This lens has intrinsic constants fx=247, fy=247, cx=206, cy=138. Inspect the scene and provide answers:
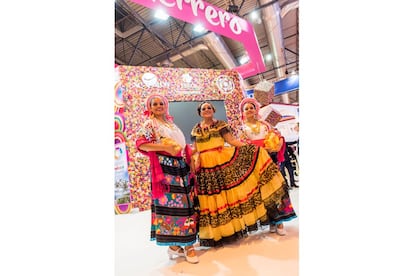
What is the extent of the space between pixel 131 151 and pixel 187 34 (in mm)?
897

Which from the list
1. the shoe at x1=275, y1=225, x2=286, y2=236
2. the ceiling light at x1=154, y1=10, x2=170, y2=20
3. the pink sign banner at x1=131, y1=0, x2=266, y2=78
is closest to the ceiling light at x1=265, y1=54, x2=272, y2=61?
the pink sign banner at x1=131, y1=0, x2=266, y2=78

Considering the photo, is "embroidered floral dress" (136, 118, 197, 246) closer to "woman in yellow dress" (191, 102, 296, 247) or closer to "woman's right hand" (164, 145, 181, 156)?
"woman's right hand" (164, 145, 181, 156)

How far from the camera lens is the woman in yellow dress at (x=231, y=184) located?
1602mm

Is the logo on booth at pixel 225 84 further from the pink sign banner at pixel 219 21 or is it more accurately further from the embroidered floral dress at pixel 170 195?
the embroidered floral dress at pixel 170 195

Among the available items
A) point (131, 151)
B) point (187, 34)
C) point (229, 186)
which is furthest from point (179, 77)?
point (229, 186)

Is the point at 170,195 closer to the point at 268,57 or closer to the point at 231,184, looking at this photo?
the point at 231,184

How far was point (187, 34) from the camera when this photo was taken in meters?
1.48

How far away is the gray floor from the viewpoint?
1244 mm

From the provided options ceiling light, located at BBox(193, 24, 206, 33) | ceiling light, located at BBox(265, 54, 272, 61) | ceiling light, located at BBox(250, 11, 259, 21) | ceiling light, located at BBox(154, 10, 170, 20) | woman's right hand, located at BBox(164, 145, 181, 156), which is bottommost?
woman's right hand, located at BBox(164, 145, 181, 156)

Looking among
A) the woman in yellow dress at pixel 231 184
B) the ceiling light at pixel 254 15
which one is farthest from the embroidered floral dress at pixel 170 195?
the ceiling light at pixel 254 15

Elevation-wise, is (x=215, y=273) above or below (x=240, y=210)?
below

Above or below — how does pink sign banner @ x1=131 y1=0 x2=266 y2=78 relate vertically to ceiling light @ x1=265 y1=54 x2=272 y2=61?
above
